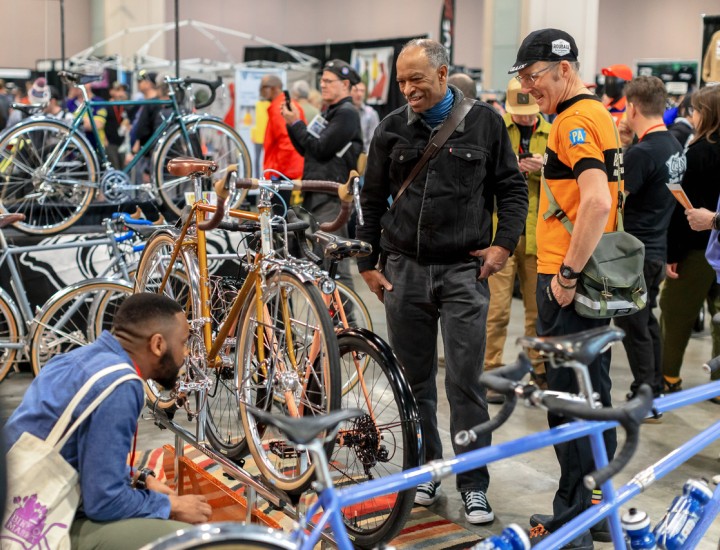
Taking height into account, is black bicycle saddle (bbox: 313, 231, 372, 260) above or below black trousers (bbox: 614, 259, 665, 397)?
above

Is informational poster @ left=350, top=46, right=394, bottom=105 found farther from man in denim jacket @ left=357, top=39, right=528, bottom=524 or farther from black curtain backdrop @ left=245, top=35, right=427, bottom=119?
man in denim jacket @ left=357, top=39, right=528, bottom=524

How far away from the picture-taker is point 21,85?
13.3m

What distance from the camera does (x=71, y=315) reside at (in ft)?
16.5

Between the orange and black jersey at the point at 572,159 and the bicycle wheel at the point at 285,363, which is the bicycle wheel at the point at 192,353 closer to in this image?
the bicycle wheel at the point at 285,363

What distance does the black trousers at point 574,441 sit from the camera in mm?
3061

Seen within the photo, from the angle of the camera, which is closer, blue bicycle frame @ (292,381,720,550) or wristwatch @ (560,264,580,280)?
blue bicycle frame @ (292,381,720,550)

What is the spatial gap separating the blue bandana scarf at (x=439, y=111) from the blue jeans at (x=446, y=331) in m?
0.51

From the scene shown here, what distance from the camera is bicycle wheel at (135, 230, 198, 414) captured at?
3.56 meters

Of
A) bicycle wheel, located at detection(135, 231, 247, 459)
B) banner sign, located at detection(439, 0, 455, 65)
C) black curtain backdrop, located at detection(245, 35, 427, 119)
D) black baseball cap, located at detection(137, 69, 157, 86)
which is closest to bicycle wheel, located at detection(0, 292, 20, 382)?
bicycle wheel, located at detection(135, 231, 247, 459)

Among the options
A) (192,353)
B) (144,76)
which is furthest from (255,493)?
(144,76)

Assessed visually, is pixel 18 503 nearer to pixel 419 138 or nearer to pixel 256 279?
pixel 256 279

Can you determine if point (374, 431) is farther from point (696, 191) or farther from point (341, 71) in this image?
point (341, 71)

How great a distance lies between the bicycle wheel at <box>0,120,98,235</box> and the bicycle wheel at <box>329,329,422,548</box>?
121 inches

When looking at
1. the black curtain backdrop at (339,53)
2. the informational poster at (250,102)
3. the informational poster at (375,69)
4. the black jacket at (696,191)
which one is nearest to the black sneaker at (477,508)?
the black jacket at (696,191)
